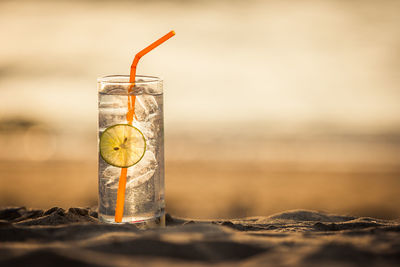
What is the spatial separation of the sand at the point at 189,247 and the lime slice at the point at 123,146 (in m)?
0.39

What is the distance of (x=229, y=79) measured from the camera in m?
14.4

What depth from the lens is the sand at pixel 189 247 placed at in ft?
5.14

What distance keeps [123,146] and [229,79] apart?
479 inches

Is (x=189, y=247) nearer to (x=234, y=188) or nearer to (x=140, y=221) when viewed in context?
(x=140, y=221)

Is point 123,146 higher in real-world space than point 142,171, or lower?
higher

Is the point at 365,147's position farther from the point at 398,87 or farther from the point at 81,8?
the point at 81,8

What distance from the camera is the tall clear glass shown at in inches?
97.0

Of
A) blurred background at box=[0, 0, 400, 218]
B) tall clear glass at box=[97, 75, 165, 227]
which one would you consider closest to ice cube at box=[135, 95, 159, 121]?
tall clear glass at box=[97, 75, 165, 227]

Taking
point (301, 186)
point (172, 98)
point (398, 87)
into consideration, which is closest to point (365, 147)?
point (398, 87)

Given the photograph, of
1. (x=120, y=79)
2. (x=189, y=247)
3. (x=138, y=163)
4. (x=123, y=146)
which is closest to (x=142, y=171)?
(x=138, y=163)

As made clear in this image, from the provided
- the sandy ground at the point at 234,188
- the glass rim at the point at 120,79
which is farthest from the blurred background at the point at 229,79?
the glass rim at the point at 120,79

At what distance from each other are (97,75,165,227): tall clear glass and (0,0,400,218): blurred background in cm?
862

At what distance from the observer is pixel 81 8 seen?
45.9 ft

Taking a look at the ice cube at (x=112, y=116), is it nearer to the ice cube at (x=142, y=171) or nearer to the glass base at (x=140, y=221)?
the ice cube at (x=142, y=171)
